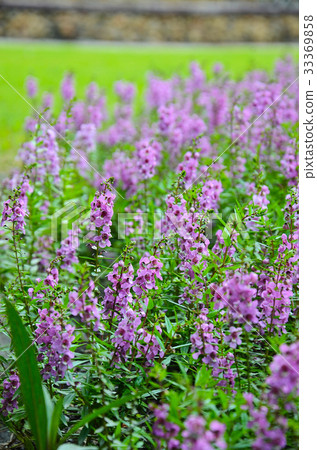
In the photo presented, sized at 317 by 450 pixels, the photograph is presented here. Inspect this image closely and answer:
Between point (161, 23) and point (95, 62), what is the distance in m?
4.72

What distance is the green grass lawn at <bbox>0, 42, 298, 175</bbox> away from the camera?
1129 cm

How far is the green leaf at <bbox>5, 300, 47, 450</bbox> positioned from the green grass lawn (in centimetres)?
693

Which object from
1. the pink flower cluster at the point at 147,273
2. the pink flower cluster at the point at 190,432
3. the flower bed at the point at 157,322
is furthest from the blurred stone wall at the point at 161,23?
the pink flower cluster at the point at 190,432

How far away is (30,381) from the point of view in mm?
2420

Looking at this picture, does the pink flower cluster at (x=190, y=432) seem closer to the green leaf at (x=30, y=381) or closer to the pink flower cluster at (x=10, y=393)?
the green leaf at (x=30, y=381)

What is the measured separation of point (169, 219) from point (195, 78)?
14.6 feet

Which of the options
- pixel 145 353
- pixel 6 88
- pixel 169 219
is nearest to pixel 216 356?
pixel 145 353

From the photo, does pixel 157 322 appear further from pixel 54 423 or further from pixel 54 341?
pixel 54 423

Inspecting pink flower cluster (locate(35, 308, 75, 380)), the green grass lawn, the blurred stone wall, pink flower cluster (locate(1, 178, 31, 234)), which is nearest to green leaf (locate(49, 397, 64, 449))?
pink flower cluster (locate(35, 308, 75, 380))

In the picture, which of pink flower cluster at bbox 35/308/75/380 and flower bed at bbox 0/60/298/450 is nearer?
flower bed at bbox 0/60/298/450

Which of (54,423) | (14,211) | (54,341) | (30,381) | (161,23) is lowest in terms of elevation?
(54,423)

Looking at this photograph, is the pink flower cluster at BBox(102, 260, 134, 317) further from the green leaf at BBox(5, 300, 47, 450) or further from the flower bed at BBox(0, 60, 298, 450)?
the green leaf at BBox(5, 300, 47, 450)

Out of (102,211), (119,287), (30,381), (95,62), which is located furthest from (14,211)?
(95,62)
